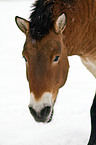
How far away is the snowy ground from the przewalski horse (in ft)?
1.91

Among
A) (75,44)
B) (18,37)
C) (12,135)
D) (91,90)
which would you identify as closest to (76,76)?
(91,90)

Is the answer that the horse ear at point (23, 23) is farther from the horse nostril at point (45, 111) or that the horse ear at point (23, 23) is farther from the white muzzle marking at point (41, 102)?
the horse nostril at point (45, 111)

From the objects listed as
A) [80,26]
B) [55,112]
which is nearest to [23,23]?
[80,26]

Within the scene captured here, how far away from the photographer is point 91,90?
6094 millimetres

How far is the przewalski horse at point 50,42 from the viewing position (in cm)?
242

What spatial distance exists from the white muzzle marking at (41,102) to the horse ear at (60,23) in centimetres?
70

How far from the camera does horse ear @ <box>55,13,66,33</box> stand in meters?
2.61

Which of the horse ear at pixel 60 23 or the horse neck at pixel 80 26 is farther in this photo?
the horse neck at pixel 80 26

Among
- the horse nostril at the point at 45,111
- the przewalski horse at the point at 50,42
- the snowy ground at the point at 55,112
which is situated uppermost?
the przewalski horse at the point at 50,42

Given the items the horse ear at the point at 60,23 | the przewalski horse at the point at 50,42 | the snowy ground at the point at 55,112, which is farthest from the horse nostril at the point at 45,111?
the horse ear at the point at 60,23

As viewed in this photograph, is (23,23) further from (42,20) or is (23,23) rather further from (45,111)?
(45,111)

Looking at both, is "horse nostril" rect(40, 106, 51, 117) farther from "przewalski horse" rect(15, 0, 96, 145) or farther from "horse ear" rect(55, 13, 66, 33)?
"horse ear" rect(55, 13, 66, 33)

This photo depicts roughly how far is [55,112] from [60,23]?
2.59 m

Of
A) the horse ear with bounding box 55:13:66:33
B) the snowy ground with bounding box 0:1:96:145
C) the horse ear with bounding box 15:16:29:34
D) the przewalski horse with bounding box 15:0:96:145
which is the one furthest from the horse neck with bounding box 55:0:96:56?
the snowy ground with bounding box 0:1:96:145
